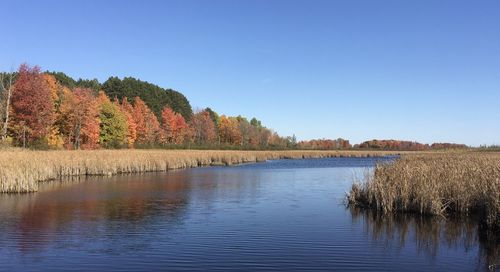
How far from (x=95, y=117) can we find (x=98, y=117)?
2.66m

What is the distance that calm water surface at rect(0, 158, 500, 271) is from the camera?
10180mm

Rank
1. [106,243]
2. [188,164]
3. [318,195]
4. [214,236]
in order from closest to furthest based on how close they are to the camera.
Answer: [106,243], [214,236], [318,195], [188,164]

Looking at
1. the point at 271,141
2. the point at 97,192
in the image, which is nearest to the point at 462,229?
the point at 97,192

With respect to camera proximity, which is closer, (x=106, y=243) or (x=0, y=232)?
(x=106, y=243)

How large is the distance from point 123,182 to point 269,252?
1972 cm

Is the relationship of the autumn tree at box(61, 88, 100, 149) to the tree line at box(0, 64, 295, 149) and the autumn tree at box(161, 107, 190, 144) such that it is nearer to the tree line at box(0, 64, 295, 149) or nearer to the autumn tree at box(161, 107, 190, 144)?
the tree line at box(0, 64, 295, 149)

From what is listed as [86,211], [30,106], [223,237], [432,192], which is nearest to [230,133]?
[30,106]

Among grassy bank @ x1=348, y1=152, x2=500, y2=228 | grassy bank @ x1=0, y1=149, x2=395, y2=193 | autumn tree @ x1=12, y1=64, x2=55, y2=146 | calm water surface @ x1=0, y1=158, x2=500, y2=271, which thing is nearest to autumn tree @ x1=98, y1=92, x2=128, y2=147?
autumn tree @ x1=12, y1=64, x2=55, y2=146

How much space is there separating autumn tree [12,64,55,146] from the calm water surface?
1140 inches

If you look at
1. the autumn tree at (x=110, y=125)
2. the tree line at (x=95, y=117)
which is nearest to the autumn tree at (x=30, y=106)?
the tree line at (x=95, y=117)

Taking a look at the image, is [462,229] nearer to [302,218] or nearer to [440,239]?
[440,239]

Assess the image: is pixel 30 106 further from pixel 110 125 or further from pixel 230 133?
pixel 230 133

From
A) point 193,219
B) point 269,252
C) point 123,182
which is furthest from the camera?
point 123,182

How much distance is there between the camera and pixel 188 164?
47.6m
